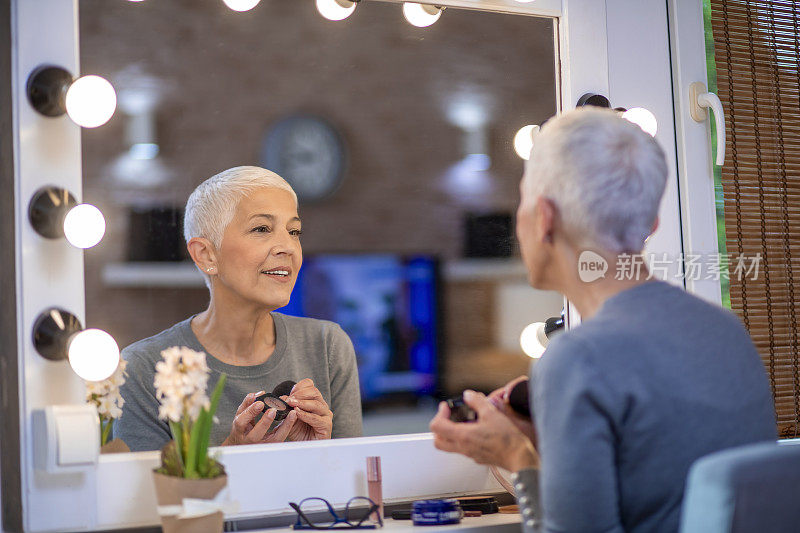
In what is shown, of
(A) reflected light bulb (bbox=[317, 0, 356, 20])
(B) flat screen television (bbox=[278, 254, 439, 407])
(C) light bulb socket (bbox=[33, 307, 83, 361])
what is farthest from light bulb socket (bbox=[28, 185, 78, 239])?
(A) reflected light bulb (bbox=[317, 0, 356, 20])

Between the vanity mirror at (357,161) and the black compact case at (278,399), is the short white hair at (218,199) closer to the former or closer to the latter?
the vanity mirror at (357,161)

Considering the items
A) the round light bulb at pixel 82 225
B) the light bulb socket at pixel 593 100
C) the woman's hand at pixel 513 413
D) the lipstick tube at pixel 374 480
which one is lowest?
the lipstick tube at pixel 374 480

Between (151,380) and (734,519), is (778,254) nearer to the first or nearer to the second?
(734,519)

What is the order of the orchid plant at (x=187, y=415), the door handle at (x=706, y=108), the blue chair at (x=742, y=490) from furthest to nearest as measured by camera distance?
the door handle at (x=706, y=108)
the orchid plant at (x=187, y=415)
the blue chair at (x=742, y=490)

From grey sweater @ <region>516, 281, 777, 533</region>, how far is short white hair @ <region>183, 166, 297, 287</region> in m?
0.56

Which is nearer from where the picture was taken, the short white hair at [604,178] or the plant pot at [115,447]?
the short white hair at [604,178]

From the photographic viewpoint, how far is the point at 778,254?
1.59 m

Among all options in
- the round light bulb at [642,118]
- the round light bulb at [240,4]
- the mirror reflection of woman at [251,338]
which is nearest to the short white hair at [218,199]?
the mirror reflection of woman at [251,338]

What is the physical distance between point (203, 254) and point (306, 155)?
22 cm

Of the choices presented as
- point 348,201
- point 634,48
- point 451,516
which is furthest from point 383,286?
point 634,48

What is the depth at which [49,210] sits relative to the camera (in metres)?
1.12

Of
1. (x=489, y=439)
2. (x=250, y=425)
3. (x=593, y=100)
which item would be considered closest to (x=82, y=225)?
(x=250, y=425)

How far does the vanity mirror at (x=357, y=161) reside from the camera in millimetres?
1177

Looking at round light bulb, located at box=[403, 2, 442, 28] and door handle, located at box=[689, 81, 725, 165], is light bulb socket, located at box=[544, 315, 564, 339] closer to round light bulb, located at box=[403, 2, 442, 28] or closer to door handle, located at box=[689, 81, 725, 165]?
door handle, located at box=[689, 81, 725, 165]
